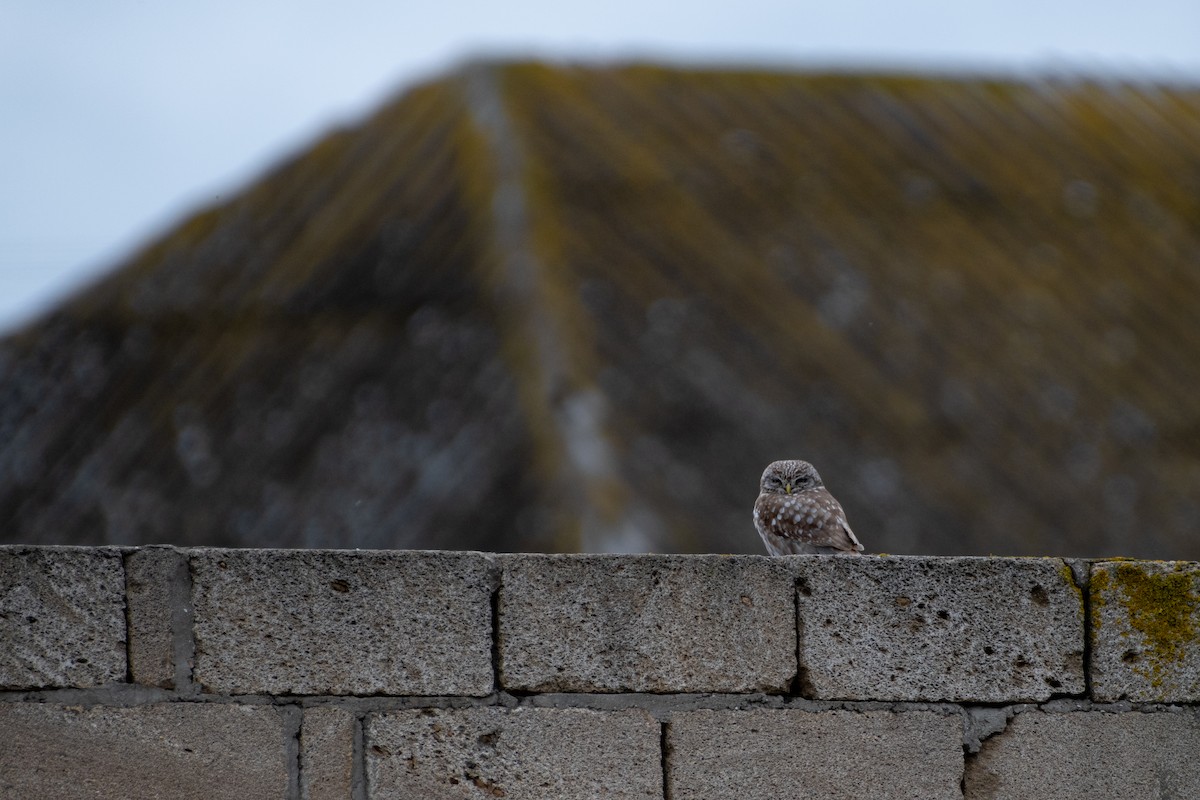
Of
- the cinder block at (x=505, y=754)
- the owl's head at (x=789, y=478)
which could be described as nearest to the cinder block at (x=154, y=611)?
the cinder block at (x=505, y=754)

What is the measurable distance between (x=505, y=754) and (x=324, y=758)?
1.31 feet

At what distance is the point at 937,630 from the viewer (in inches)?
159

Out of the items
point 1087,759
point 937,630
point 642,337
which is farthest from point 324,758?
point 642,337

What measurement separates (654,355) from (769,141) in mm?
3180

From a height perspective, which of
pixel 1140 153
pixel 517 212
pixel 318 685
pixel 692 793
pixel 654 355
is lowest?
pixel 692 793

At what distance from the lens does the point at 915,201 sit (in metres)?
10.6

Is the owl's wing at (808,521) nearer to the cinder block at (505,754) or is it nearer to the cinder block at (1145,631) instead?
the cinder block at (1145,631)

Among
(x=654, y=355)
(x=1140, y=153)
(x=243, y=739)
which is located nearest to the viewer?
(x=243, y=739)

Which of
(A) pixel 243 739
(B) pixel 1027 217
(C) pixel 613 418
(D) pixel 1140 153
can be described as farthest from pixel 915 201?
(A) pixel 243 739

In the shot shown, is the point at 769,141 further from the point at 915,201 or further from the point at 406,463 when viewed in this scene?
the point at 406,463

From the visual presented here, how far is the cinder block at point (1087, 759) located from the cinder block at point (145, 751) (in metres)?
1.62

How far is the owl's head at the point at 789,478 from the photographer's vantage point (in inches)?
223

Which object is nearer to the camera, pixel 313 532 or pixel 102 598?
pixel 102 598

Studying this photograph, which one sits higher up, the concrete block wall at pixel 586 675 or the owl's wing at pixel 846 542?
the owl's wing at pixel 846 542
